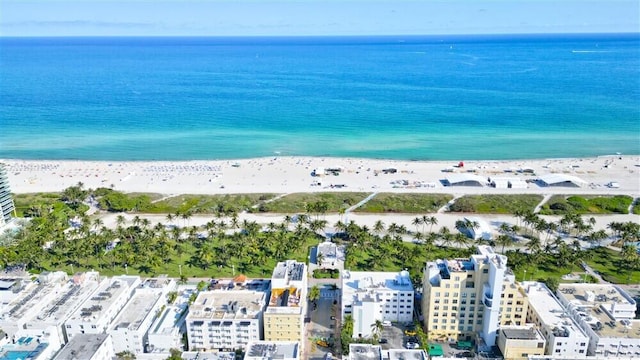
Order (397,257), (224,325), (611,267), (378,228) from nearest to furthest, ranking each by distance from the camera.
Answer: (224,325)
(611,267)
(397,257)
(378,228)

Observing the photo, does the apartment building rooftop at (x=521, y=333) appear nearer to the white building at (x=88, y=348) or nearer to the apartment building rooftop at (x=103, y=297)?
the white building at (x=88, y=348)

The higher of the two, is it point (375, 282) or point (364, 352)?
point (375, 282)

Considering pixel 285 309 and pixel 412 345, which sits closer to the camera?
pixel 285 309

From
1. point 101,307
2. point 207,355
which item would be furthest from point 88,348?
point 207,355

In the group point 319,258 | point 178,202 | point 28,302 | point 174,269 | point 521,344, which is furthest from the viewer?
point 178,202

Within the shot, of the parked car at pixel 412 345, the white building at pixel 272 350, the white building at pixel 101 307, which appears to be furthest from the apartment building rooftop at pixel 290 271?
the white building at pixel 101 307

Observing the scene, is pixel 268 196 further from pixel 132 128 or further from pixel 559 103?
pixel 559 103

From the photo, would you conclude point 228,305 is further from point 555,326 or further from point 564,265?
point 564,265
